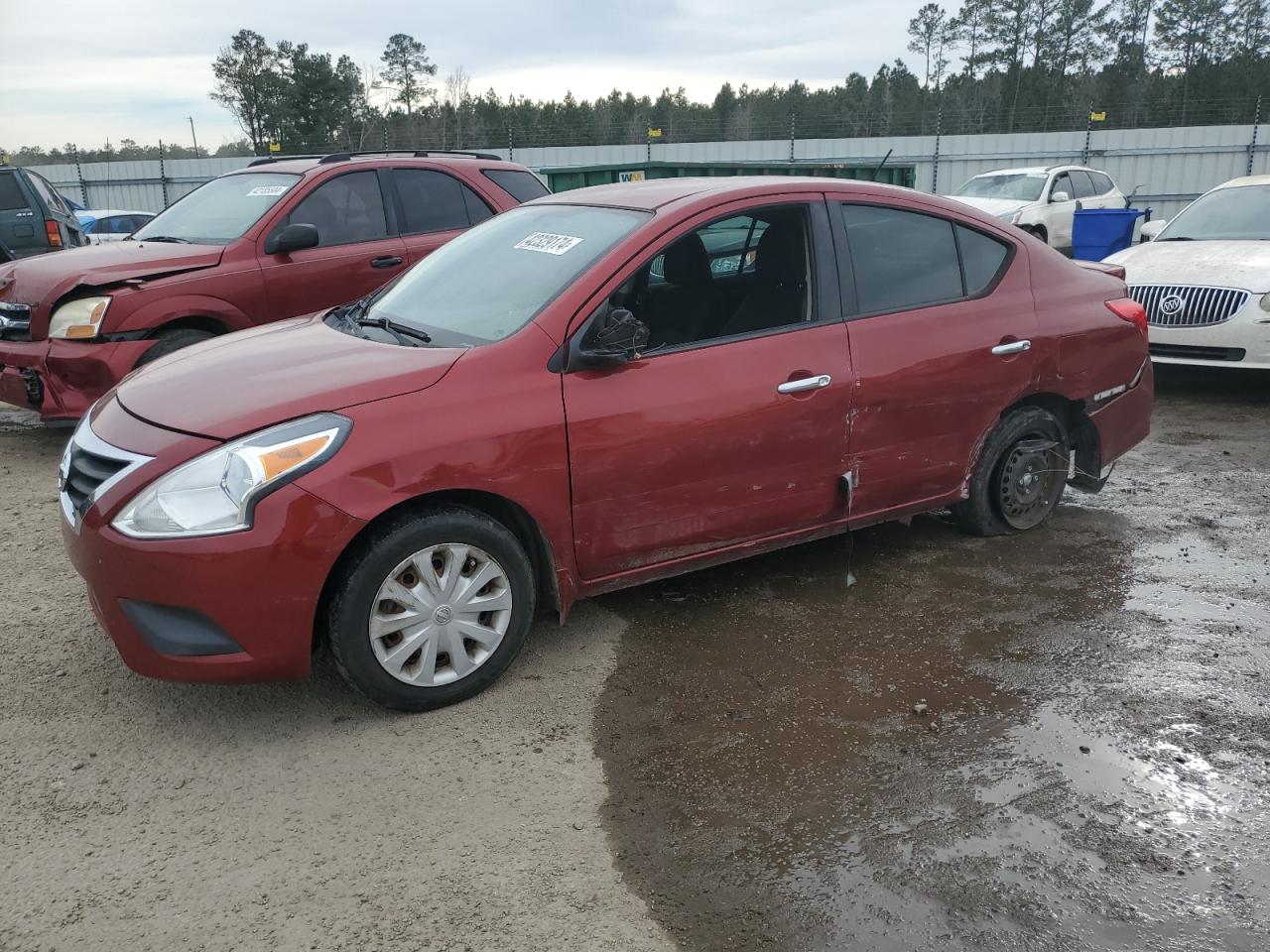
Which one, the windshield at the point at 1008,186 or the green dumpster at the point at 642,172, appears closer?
the green dumpster at the point at 642,172

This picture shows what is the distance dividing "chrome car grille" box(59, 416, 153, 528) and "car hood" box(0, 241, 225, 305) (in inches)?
126

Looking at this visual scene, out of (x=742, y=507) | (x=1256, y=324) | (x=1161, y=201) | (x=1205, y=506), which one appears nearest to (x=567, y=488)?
(x=742, y=507)

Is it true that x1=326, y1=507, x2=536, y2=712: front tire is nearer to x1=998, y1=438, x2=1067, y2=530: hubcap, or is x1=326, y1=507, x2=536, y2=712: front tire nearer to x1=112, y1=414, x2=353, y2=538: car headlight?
x1=112, y1=414, x2=353, y2=538: car headlight

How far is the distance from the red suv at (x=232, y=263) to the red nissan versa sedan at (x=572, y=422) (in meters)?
2.39

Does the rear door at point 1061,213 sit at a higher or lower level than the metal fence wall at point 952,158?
lower

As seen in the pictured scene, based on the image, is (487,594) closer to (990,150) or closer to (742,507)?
(742,507)

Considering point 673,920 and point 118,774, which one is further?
point 118,774

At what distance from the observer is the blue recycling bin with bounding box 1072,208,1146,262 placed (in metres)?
14.4

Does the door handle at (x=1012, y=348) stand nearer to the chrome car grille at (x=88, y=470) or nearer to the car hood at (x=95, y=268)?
the chrome car grille at (x=88, y=470)

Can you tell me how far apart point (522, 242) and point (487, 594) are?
5.17 feet

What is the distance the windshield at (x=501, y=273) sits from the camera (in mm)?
3881

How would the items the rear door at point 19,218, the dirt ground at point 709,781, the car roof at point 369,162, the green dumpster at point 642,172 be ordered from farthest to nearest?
1. the green dumpster at point 642,172
2. the rear door at point 19,218
3. the car roof at point 369,162
4. the dirt ground at point 709,781

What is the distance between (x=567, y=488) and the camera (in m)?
3.65

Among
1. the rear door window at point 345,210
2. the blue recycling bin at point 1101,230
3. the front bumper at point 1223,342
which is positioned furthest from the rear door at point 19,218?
the blue recycling bin at point 1101,230
